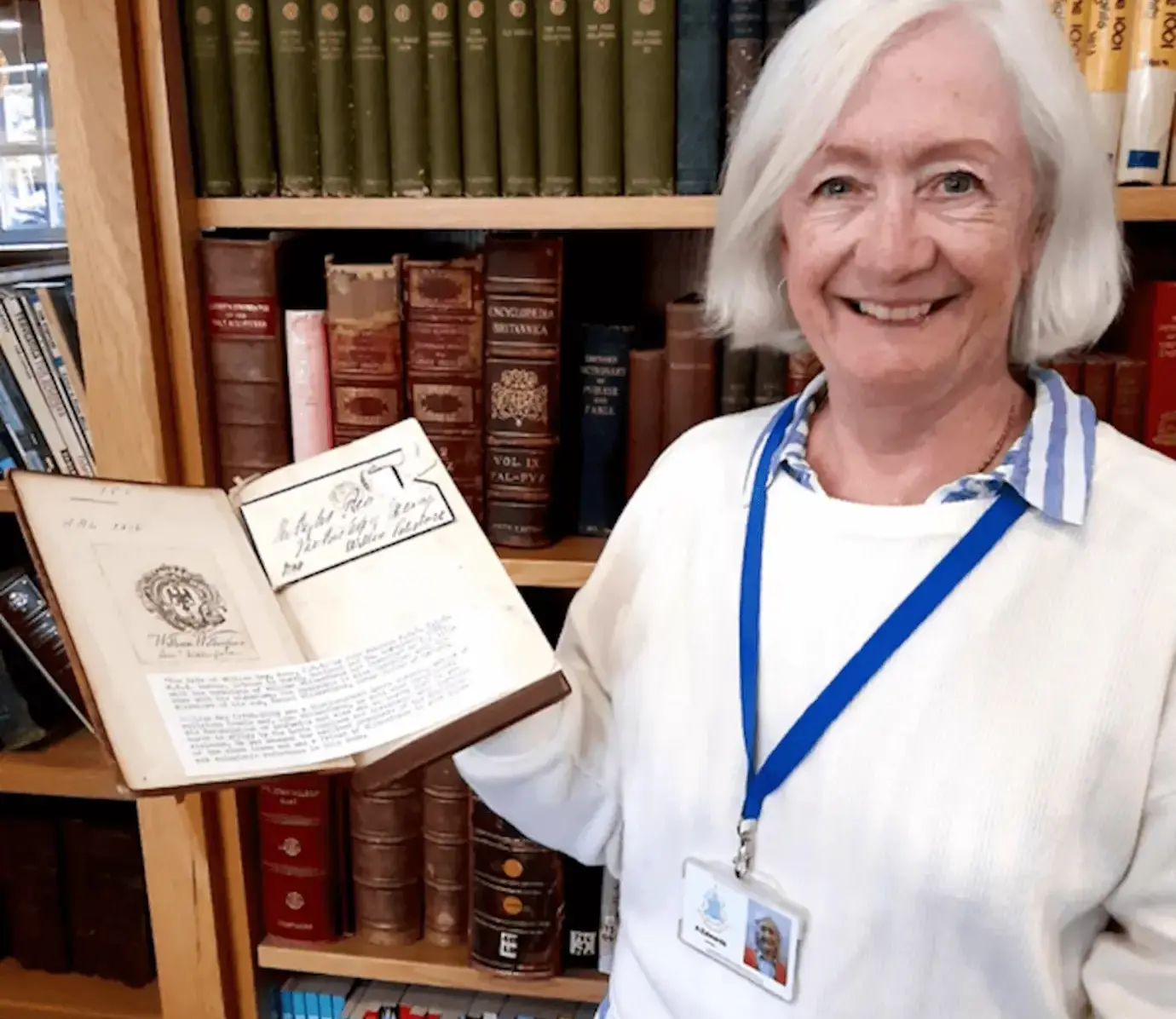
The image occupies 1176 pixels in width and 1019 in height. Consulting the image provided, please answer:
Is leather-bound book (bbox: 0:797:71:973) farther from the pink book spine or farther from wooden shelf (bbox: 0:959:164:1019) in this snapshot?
the pink book spine

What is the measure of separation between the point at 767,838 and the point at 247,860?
0.72 meters

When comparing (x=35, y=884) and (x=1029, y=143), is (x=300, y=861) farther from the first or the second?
(x=1029, y=143)

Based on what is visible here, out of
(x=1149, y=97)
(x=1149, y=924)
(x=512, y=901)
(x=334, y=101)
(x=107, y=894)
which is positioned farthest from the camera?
(x=107, y=894)

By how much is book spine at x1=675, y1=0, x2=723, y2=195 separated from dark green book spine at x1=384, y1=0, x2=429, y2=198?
0.79 ft

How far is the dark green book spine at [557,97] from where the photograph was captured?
101 cm

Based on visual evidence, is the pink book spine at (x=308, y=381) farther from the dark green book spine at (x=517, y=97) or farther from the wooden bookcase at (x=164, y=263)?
the dark green book spine at (x=517, y=97)

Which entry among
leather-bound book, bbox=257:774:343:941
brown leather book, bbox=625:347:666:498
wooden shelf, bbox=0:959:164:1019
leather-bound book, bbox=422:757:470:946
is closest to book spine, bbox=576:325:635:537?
brown leather book, bbox=625:347:666:498

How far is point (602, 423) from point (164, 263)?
1.50 ft

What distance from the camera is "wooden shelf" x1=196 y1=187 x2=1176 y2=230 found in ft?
3.38

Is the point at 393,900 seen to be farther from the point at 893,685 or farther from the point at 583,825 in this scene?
the point at 893,685

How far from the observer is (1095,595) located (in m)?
0.76

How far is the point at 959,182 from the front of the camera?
2.56 feet

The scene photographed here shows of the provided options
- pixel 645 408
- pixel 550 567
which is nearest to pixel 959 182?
pixel 645 408

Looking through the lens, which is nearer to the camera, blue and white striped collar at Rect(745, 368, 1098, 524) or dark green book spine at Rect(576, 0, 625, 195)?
blue and white striped collar at Rect(745, 368, 1098, 524)
